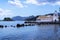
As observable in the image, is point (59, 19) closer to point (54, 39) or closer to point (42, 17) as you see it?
point (42, 17)

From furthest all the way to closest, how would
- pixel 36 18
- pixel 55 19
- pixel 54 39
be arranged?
pixel 36 18 < pixel 55 19 < pixel 54 39

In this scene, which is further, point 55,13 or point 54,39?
point 55,13

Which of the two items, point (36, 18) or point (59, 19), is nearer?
point (59, 19)

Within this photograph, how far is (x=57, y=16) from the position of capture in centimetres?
8312

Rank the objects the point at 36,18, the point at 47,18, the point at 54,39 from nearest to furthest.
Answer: the point at 54,39
the point at 47,18
the point at 36,18

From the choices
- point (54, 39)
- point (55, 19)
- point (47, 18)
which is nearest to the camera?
point (54, 39)

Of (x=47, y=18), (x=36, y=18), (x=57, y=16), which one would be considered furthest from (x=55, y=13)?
(x=36, y=18)

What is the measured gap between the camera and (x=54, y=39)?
25047mm

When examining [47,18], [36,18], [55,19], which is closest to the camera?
[55,19]

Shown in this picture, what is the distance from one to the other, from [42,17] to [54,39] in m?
74.5

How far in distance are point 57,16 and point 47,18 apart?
49.7ft

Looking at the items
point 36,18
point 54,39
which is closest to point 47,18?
point 36,18

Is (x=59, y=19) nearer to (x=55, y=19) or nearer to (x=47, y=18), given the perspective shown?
(x=55, y=19)

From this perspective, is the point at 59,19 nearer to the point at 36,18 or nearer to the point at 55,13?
the point at 55,13
